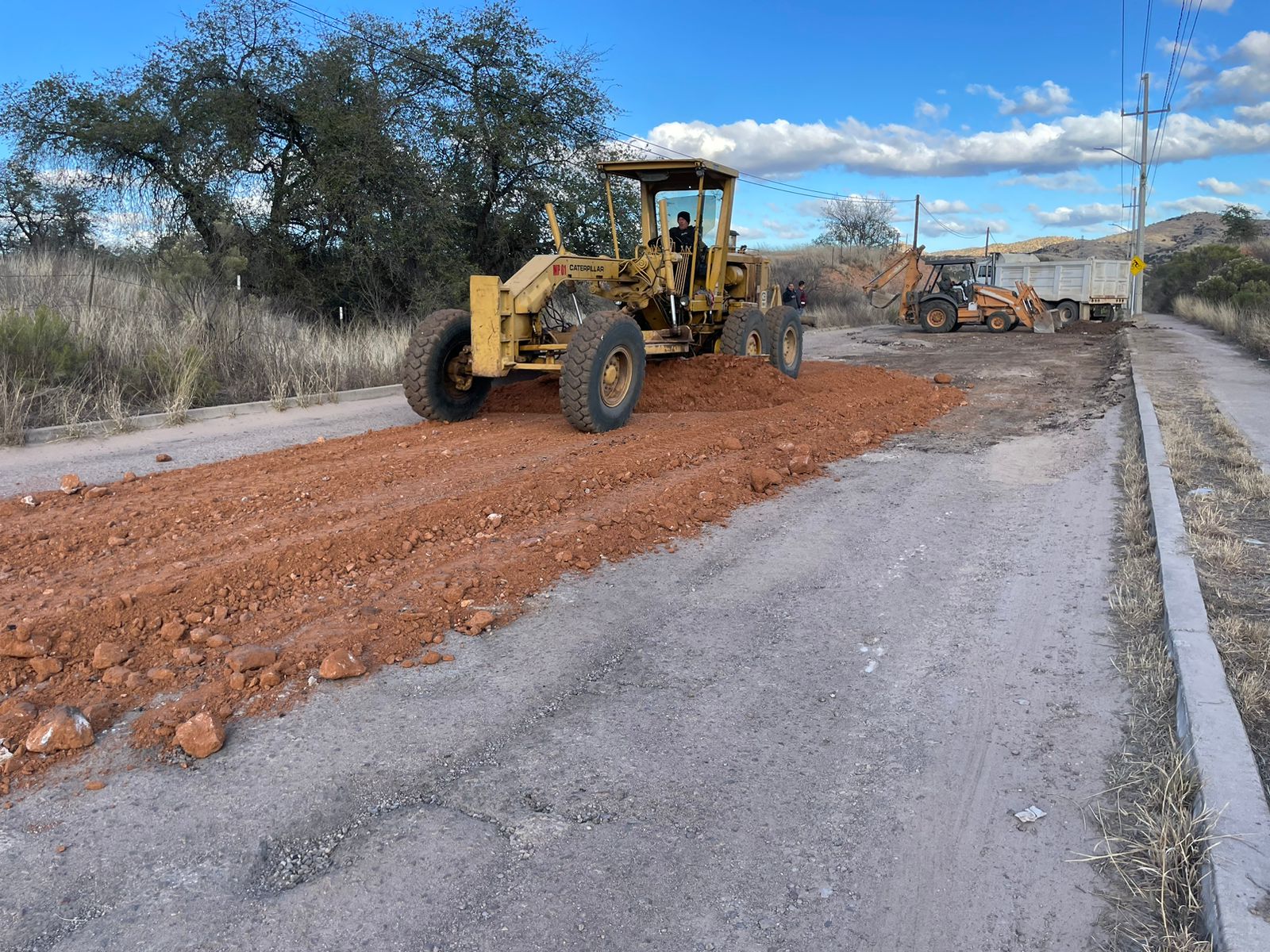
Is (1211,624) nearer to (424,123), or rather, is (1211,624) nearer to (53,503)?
(53,503)

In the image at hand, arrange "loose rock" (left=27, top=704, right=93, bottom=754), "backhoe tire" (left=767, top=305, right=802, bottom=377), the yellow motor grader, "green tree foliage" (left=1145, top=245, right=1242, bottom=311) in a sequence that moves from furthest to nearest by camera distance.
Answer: "green tree foliage" (left=1145, top=245, right=1242, bottom=311) → "backhoe tire" (left=767, top=305, right=802, bottom=377) → the yellow motor grader → "loose rock" (left=27, top=704, right=93, bottom=754)

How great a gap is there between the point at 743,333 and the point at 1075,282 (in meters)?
26.4

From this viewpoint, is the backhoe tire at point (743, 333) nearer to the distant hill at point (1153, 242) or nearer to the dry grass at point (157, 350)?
the dry grass at point (157, 350)

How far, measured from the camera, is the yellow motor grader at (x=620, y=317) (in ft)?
29.0

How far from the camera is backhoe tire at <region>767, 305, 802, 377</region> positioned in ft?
41.8

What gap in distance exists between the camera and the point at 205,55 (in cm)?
1795

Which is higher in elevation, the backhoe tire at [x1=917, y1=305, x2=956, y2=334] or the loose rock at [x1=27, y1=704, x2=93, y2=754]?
the backhoe tire at [x1=917, y1=305, x2=956, y2=334]

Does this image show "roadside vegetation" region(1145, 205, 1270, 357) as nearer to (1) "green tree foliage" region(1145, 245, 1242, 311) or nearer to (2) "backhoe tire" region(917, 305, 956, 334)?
(1) "green tree foliage" region(1145, 245, 1242, 311)

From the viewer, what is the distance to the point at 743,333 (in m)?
11.7

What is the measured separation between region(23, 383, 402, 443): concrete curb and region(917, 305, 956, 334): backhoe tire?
67.5 feet

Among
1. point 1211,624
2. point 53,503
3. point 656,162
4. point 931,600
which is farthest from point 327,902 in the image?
point 656,162

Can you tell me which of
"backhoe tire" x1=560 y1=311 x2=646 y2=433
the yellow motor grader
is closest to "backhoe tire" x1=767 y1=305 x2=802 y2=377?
the yellow motor grader

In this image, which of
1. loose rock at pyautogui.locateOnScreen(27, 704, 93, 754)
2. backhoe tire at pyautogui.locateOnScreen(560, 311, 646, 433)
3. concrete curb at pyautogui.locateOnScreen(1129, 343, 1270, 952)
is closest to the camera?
concrete curb at pyautogui.locateOnScreen(1129, 343, 1270, 952)

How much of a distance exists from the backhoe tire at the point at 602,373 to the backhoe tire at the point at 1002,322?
22494mm
